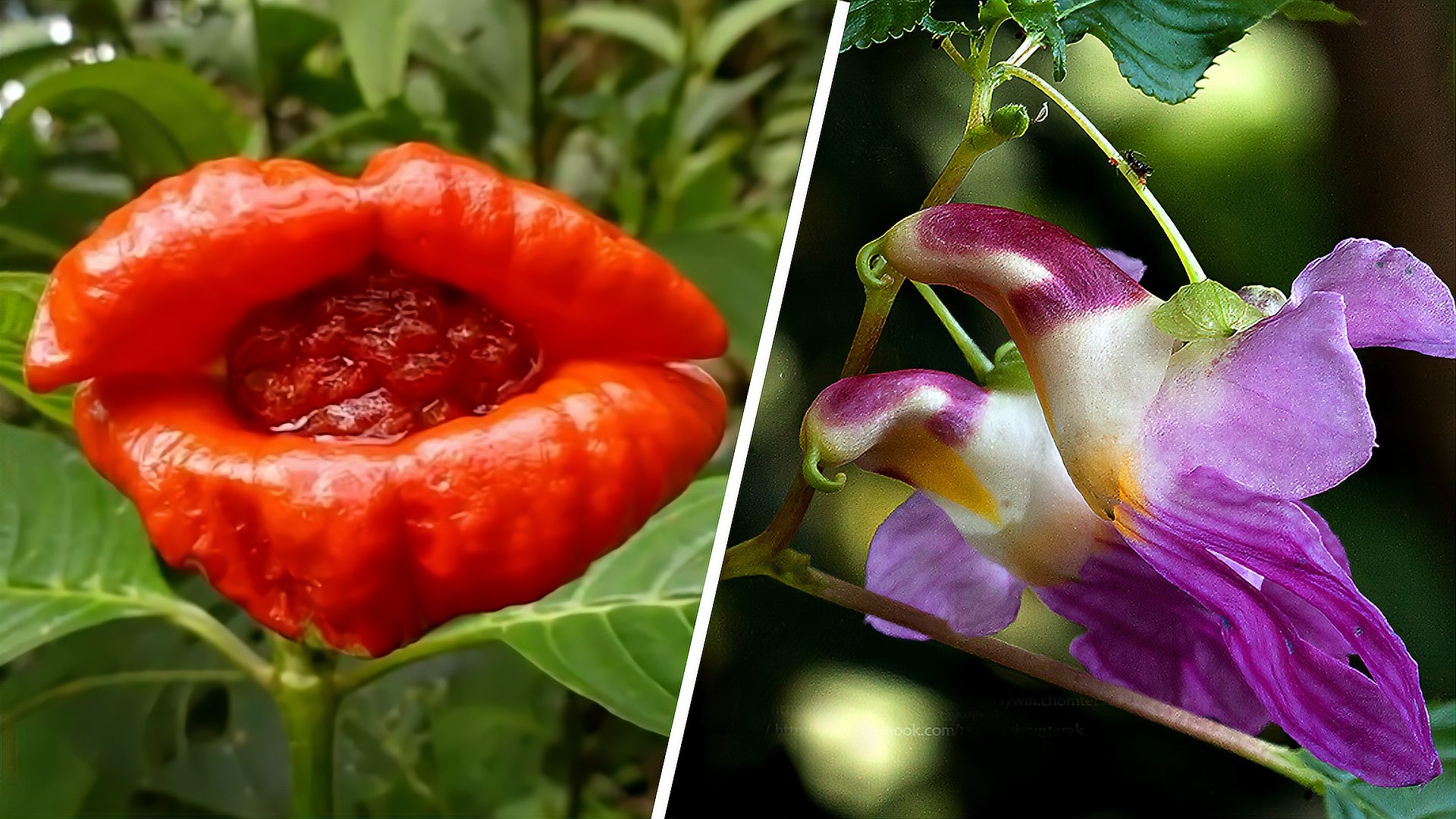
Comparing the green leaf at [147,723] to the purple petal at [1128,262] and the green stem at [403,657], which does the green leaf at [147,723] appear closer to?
the green stem at [403,657]

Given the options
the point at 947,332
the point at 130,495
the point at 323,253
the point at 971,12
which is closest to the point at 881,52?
the point at 971,12

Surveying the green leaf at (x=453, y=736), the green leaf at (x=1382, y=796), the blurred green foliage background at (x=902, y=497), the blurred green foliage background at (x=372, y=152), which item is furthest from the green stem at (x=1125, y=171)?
the green leaf at (x=453, y=736)

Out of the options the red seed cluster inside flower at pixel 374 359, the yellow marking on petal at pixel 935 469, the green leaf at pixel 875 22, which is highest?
the green leaf at pixel 875 22

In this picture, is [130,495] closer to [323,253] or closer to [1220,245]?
[323,253]

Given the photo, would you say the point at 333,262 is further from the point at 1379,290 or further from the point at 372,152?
the point at 1379,290

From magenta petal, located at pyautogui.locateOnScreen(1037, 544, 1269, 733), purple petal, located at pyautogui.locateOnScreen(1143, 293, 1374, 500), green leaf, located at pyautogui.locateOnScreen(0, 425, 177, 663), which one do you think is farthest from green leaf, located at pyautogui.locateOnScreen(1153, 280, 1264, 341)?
green leaf, located at pyautogui.locateOnScreen(0, 425, 177, 663)

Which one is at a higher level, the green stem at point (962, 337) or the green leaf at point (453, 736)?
the green stem at point (962, 337)

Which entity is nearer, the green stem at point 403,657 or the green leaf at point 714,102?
the green stem at point 403,657
